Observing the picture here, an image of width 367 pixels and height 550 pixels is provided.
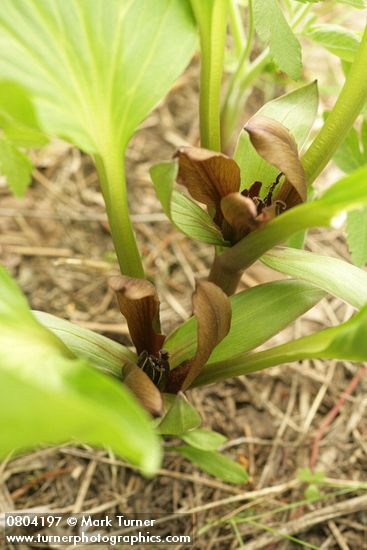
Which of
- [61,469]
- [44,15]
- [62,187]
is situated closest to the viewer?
[44,15]

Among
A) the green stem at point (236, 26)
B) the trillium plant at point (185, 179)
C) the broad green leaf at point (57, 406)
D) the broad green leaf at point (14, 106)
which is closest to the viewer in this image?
the broad green leaf at point (57, 406)

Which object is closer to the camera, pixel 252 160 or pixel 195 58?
pixel 252 160

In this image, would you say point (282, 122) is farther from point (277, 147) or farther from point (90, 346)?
point (90, 346)

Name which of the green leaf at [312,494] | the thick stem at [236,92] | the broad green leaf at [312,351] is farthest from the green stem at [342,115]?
the green leaf at [312,494]

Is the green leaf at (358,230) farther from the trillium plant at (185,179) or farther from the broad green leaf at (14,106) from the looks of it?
the broad green leaf at (14,106)

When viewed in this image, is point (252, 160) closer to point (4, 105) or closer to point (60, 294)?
point (4, 105)

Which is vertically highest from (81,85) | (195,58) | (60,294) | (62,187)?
(81,85)

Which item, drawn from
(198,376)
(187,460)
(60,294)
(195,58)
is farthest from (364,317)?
(195,58)
